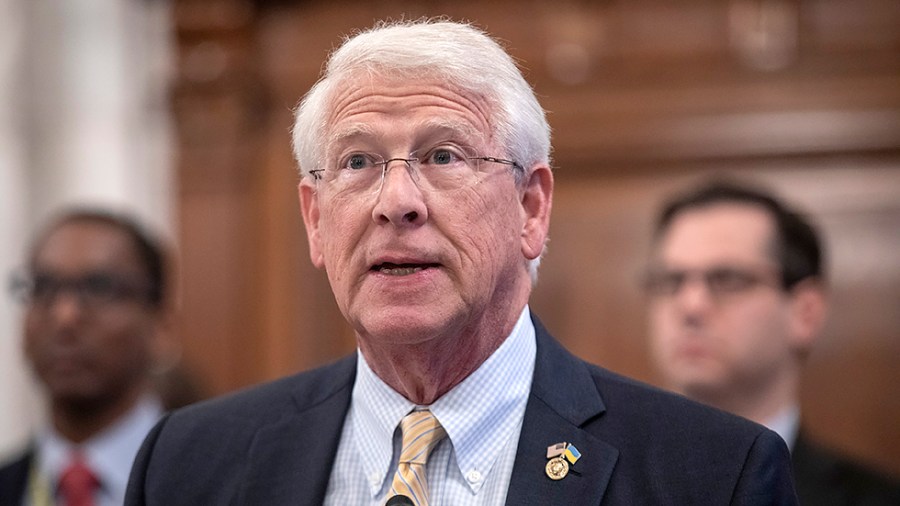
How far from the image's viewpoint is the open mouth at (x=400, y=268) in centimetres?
221

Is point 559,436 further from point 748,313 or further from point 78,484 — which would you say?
point 78,484

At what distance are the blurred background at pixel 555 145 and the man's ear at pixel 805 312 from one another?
1433 millimetres

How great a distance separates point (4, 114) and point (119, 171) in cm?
57

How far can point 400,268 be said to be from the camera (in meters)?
2.23

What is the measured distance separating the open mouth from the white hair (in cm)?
Result: 26

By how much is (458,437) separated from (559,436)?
17 centimetres

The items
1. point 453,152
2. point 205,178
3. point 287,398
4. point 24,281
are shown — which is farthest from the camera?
point 205,178

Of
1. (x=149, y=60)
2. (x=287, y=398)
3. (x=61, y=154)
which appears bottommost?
(x=287, y=398)

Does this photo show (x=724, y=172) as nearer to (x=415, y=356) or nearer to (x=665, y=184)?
(x=665, y=184)

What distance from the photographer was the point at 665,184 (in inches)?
213

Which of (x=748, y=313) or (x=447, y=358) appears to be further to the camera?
(x=748, y=313)

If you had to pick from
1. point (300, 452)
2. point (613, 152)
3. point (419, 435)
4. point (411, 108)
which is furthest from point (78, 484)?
point (613, 152)

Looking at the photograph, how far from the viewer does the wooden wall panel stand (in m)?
5.29

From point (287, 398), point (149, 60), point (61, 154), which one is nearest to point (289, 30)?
point (149, 60)
